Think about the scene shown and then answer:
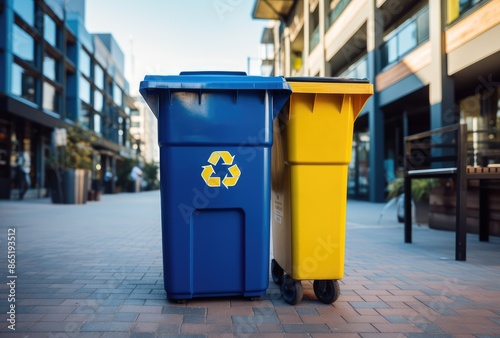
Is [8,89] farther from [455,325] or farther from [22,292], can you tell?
[455,325]

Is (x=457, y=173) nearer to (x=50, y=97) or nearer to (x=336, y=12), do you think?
(x=336, y=12)

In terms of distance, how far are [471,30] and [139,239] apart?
9.47 m

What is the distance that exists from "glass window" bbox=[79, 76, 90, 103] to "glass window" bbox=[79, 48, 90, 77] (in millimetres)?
636

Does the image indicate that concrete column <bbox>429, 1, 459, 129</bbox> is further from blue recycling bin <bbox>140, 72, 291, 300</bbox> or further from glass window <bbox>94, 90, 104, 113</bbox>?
glass window <bbox>94, 90, 104, 113</bbox>

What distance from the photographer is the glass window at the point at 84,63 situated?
29259 millimetres

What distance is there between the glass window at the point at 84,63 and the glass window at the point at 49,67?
13.9 feet

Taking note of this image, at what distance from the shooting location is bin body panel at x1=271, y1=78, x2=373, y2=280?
2.92 meters

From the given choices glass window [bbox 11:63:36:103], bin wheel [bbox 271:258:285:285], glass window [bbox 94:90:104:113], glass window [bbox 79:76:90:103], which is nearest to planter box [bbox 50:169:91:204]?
glass window [bbox 11:63:36:103]

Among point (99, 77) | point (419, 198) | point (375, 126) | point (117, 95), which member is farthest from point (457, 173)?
point (117, 95)

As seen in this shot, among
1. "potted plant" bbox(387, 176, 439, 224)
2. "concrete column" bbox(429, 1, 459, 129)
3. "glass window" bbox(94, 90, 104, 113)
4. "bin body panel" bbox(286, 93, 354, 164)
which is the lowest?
"potted plant" bbox(387, 176, 439, 224)

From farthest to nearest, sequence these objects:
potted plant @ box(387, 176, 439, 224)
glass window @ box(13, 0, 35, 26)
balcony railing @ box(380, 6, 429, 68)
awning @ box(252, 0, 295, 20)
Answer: awning @ box(252, 0, 295, 20) < glass window @ box(13, 0, 35, 26) < balcony railing @ box(380, 6, 429, 68) < potted plant @ box(387, 176, 439, 224)

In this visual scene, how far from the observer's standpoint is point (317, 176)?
2.94m

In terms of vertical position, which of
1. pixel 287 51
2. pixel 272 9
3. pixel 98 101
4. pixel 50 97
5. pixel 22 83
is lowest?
pixel 22 83

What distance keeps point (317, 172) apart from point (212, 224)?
0.83 meters
